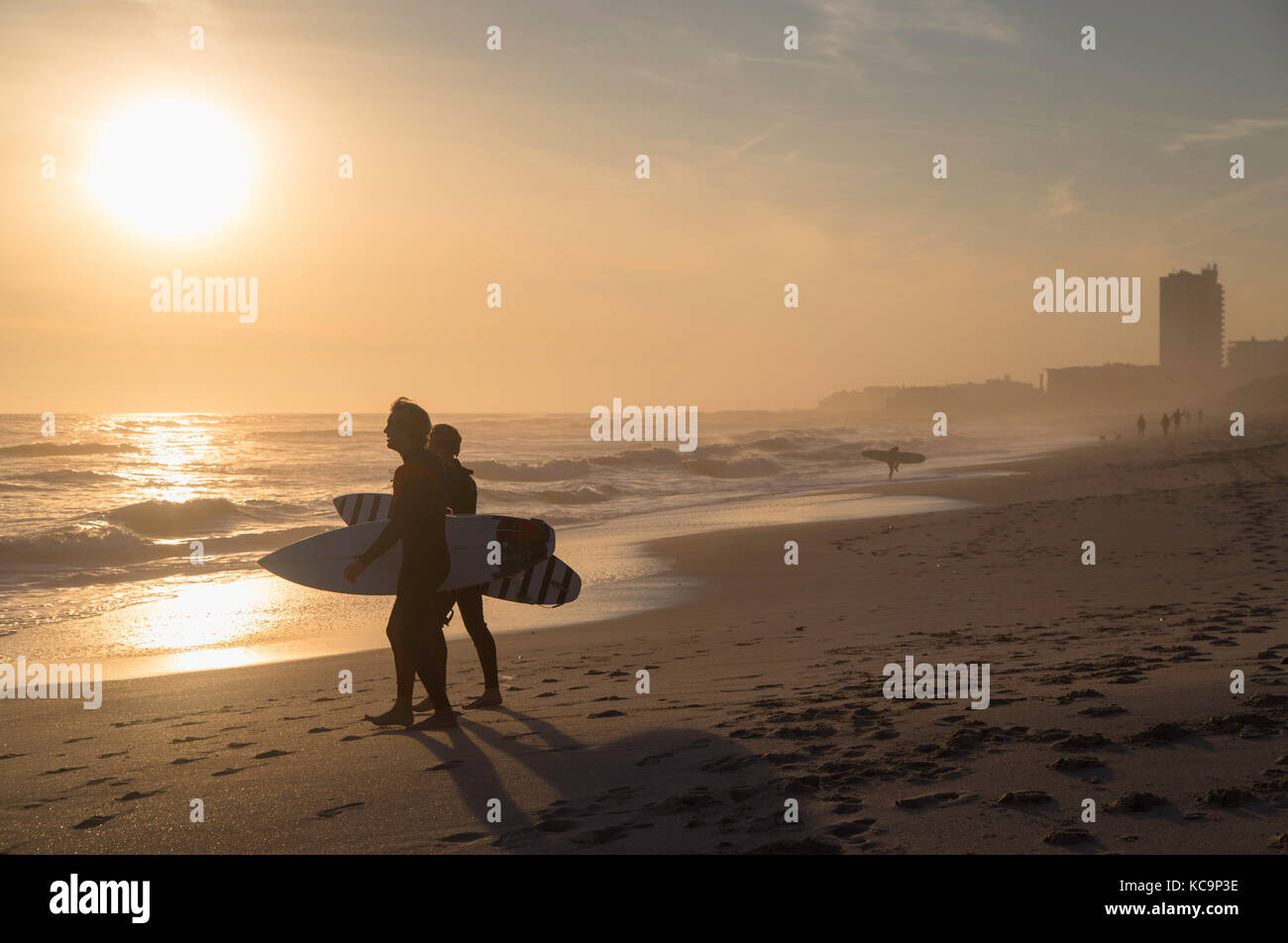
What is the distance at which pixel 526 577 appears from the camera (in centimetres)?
824

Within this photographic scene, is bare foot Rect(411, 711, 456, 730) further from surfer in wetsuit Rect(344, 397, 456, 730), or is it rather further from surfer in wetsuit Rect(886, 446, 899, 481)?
surfer in wetsuit Rect(886, 446, 899, 481)

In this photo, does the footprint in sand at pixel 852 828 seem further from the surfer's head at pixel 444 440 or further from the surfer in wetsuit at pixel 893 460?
the surfer in wetsuit at pixel 893 460

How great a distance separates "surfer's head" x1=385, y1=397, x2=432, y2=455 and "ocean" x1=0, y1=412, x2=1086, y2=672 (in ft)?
14.6

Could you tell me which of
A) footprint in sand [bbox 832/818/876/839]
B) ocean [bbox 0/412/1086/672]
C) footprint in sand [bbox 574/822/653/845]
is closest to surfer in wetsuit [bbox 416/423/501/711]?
footprint in sand [bbox 574/822/653/845]

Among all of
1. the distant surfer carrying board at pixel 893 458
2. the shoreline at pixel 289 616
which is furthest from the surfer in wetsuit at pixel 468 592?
the distant surfer carrying board at pixel 893 458

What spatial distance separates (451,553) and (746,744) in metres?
2.92

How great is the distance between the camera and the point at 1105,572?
10.8 m

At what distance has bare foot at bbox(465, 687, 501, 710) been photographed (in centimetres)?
643

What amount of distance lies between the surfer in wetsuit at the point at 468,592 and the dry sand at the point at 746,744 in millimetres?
245

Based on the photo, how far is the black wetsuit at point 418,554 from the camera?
5.88 m

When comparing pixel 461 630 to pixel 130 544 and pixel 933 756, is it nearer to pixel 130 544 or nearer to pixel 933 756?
pixel 933 756

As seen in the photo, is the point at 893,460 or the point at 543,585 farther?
the point at 893,460

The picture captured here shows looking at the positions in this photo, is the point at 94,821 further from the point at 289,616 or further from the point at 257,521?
the point at 257,521

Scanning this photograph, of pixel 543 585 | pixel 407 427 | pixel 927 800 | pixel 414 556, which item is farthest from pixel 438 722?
pixel 927 800
